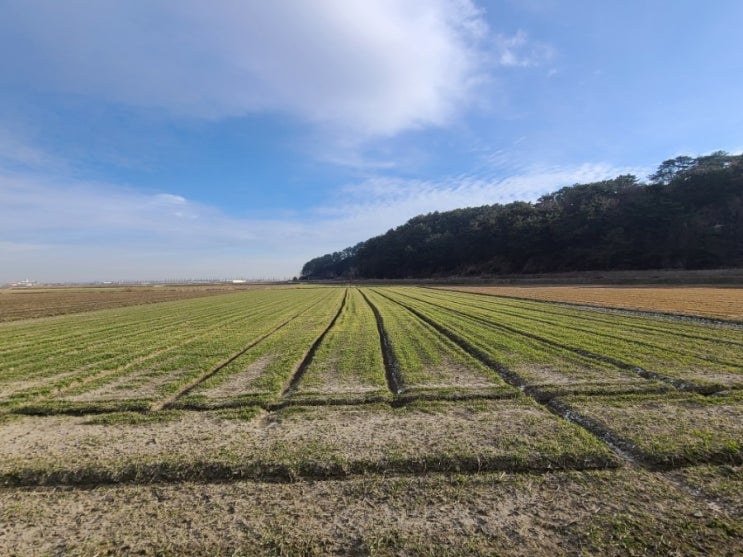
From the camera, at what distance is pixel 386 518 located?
4.12m

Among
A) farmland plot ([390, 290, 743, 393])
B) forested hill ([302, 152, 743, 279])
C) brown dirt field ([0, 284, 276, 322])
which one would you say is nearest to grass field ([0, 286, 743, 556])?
farmland plot ([390, 290, 743, 393])

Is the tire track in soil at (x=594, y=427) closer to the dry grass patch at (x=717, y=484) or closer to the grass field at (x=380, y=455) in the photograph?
the grass field at (x=380, y=455)

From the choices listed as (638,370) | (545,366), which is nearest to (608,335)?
(638,370)

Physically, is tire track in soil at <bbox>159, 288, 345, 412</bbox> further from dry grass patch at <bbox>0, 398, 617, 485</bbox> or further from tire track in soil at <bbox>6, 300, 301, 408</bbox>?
tire track in soil at <bbox>6, 300, 301, 408</bbox>

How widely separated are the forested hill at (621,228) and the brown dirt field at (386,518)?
9073cm

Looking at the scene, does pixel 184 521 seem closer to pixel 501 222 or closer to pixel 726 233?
pixel 726 233

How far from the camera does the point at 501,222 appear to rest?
112m

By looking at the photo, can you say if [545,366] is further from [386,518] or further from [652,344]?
[386,518]

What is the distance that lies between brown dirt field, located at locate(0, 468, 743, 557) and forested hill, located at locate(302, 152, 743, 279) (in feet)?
298

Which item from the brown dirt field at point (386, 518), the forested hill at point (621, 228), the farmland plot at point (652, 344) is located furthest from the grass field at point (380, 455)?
the forested hill at point (621, 228)

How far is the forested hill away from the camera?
242 feet

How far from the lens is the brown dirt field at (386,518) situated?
12.1ft

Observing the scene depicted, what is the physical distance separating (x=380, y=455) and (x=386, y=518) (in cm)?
141

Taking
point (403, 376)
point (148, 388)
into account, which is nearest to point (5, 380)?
point (148, 388)
